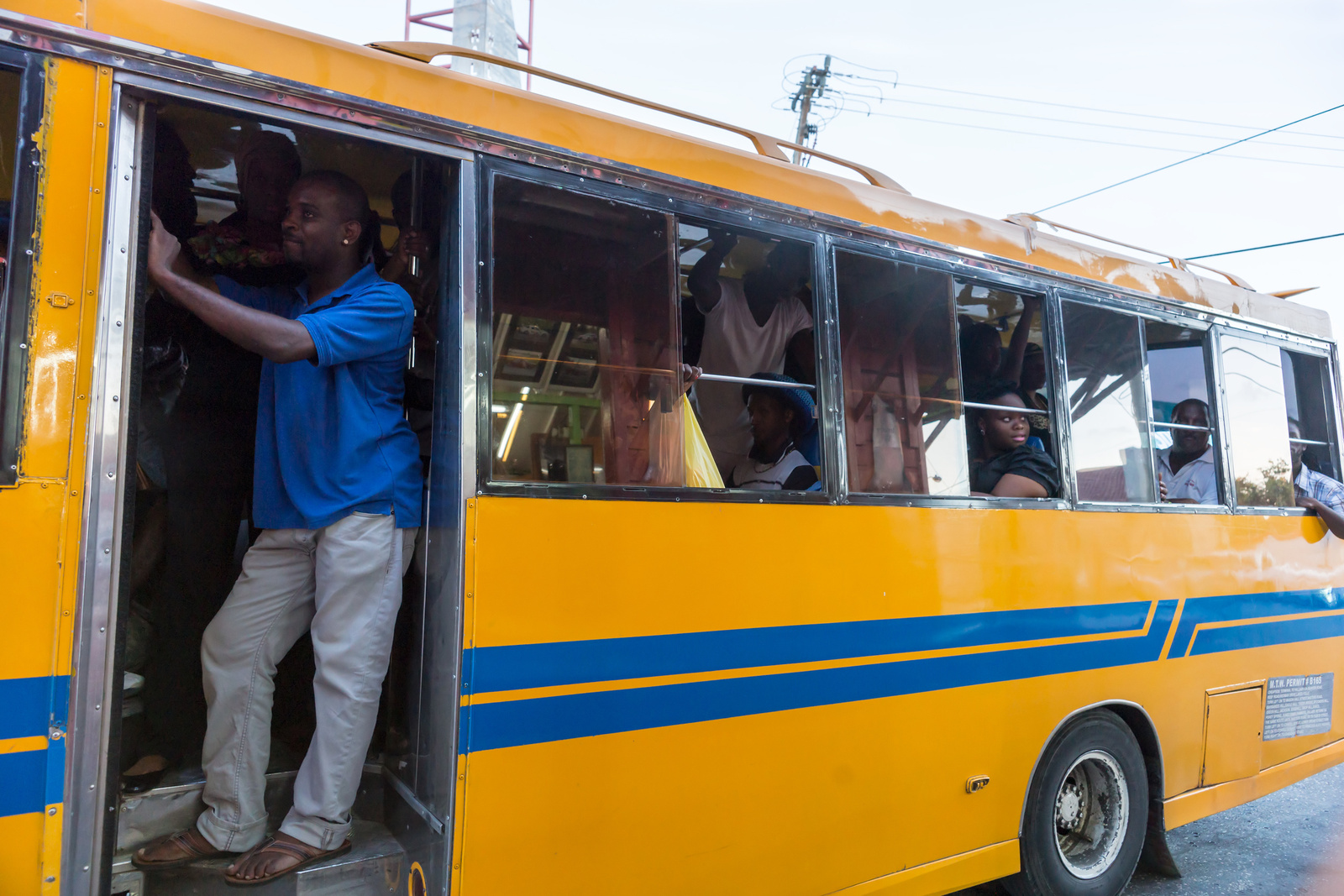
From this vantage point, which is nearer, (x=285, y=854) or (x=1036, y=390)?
(x=285, y=854)

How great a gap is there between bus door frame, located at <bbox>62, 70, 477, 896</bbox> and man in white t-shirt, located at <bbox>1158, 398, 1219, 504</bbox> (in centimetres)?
343

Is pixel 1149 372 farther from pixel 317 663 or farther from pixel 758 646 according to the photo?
pixel 317 663

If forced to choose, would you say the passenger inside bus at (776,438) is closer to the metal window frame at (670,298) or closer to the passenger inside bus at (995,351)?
the metal window frame at (670,298)

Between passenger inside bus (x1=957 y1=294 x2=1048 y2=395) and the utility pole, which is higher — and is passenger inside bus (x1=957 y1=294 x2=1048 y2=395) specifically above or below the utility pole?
below

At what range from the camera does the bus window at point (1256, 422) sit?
4.16m

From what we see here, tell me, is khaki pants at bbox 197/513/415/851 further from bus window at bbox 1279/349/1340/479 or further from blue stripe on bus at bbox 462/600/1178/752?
bus window at bbox 1279/349/1340/479

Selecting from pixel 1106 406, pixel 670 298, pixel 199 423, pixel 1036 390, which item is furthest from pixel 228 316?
pixel 1106 406

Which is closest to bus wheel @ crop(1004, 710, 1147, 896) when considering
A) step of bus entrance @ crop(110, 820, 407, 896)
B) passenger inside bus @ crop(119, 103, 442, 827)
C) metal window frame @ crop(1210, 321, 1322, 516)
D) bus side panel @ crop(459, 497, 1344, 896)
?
bus side panel @ crop(459, 497, 1344, 896)

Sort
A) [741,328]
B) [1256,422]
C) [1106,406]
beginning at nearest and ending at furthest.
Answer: [741,328]
[1106,406]
[1256,422]

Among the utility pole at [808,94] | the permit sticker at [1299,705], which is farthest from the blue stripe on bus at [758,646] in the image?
the utility pole at [808,94]

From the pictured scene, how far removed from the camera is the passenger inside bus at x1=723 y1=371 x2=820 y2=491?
2.96 meters

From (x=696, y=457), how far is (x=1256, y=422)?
3.34 meters

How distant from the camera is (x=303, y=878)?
2.21m

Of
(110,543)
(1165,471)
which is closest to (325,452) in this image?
(110,543)
